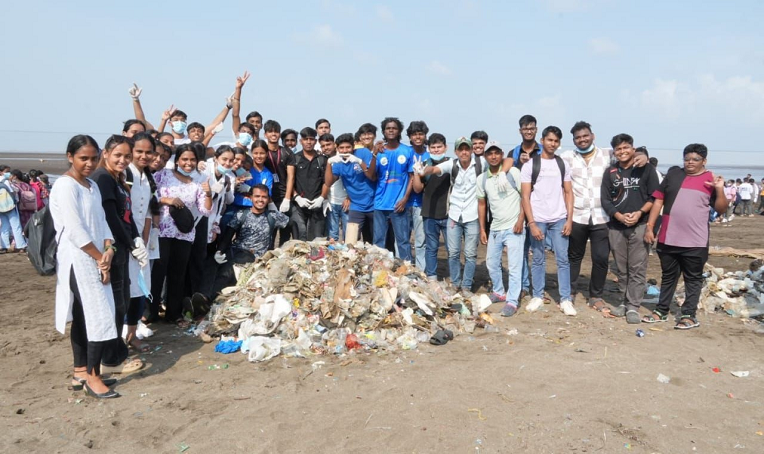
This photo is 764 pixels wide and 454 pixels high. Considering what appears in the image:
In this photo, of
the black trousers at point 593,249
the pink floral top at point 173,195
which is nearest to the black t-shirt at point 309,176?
the pink floral top at point 173,195

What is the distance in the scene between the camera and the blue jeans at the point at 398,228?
23.1 feet

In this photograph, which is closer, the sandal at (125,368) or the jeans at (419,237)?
the sandal at (125,368)

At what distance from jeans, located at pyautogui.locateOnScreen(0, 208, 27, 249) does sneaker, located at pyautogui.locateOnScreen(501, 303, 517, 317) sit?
10.5 meters

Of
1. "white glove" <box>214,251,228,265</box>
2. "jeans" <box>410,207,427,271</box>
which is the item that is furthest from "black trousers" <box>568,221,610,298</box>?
"white glove" <box>214,251,228,265</box>

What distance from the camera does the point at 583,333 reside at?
5.52 meters

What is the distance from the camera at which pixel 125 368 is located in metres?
4.45

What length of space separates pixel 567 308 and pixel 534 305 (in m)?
0.39

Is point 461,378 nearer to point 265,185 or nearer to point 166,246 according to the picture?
point 166,246

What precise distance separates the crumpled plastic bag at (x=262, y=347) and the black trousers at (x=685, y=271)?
4.42 m

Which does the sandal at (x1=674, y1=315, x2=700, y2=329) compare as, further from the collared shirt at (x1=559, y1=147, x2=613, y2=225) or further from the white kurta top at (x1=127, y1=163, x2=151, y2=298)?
the white kurta top at (x1=127, y1=163, x2=151, y2=298)

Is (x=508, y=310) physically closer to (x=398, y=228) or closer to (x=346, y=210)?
(x=398, y=228)

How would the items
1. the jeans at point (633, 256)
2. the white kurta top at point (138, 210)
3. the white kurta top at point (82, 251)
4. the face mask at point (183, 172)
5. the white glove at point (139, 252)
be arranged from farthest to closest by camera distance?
the jeans at point (633, 256) < the face mask at point (183, 172) < the white kurta top at point (138, 210) < the white glove at point (139, 252) < the white kurta top at point (82, 251)

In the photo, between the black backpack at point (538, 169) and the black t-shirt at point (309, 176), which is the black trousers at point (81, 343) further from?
the black backpack at point (538, 169)

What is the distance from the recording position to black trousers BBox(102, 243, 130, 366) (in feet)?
13.2
